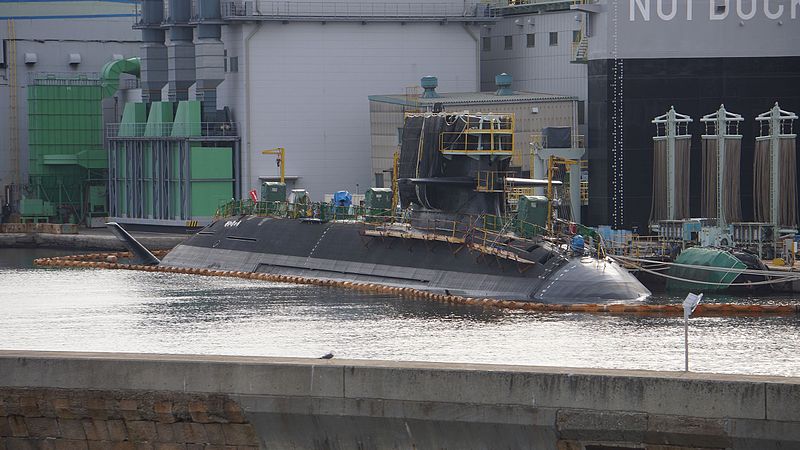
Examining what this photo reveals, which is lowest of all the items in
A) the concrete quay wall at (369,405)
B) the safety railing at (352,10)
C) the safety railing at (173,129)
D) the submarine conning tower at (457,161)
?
the concrete quay wall at (369,405)

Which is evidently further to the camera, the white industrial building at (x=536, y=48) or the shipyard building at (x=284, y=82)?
the shipyard building at (x=284, y=82)

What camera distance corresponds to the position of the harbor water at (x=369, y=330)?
159ft

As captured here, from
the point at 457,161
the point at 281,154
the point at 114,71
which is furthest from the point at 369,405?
the point at 114,71

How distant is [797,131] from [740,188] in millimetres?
3958

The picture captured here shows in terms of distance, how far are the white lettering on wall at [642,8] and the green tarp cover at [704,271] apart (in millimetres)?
14219

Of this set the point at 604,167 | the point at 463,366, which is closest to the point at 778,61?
the point at 604,167

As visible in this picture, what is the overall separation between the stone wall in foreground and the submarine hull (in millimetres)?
31147

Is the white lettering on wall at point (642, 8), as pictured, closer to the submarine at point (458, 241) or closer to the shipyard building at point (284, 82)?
the submarine at point (458, 241)

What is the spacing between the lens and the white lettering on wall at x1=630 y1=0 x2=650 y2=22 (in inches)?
3113

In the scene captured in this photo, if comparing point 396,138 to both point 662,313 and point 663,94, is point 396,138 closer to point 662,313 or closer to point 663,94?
point 663,94

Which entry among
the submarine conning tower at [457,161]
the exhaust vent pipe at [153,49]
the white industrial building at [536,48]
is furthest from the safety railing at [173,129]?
the submarine conning tower at [457,161]

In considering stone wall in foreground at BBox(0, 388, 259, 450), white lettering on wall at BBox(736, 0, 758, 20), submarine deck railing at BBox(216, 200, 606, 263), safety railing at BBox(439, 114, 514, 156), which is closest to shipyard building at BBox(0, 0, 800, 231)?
white lettering on wall at BBox(736, 0, 758, 20)

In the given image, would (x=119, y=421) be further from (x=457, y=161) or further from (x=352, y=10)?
(x=352, y=10)

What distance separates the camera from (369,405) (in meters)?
30.0
